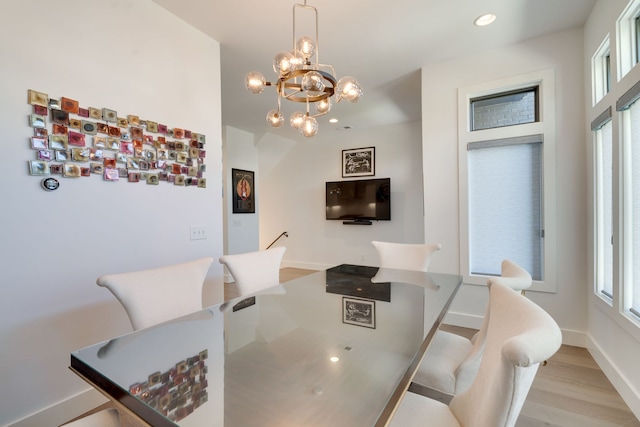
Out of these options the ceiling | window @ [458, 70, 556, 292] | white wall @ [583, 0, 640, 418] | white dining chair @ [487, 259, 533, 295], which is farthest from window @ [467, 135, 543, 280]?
white dining chair @ [487, 259, 533, 295]

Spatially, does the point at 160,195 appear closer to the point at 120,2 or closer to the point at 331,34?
the point at 120,2

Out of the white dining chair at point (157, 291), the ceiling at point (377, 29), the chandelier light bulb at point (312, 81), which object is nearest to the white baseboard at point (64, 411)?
the white dining chair at point (157, 291)

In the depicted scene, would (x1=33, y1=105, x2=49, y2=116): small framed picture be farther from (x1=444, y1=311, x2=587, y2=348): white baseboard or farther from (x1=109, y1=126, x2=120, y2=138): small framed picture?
(x1=444, y1=311, x2=587, y2=348): white baseboard

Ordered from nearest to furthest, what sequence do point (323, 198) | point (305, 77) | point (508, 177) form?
point (305, 77) < point (508, 177) < point (323, 198)

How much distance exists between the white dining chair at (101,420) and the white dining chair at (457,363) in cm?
116

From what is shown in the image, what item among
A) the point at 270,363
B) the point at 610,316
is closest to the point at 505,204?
the point at 610,316

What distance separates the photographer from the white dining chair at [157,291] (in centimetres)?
134

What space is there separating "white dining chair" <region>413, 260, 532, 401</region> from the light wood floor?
730 millimetres

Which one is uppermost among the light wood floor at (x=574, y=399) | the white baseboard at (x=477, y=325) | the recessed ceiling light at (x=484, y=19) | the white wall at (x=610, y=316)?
the recessed ceiling light at (x=484, y=19)

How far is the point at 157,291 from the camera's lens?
1.47 m

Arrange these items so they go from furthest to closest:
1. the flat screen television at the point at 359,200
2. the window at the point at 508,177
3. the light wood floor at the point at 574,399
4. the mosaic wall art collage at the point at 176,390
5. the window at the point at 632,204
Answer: the flat screen television at the point at 359,200 < the window at the point at 508,177 < the window at the point at 632,204 < the light wood floor at the point at 574,399 < the mosaic wall art collage at the point at 176,390

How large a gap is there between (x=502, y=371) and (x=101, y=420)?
1105 mm

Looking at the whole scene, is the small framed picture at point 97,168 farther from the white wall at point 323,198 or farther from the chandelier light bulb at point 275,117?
the white wall at point 323,198

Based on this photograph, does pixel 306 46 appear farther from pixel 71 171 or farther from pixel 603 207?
pixel 603 207
